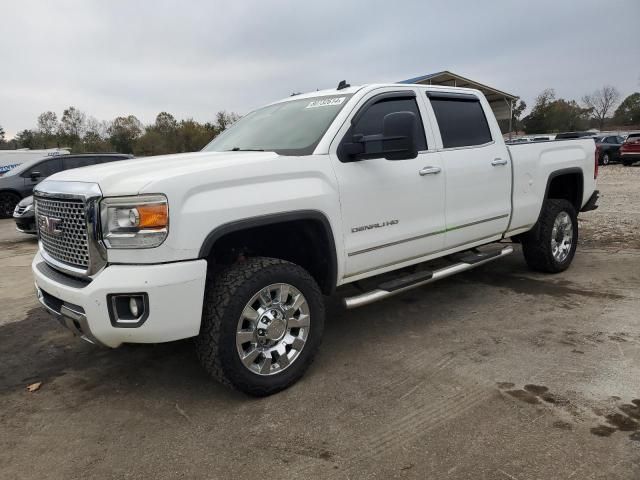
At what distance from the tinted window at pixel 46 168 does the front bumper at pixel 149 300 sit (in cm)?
1095

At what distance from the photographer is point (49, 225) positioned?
3158mm

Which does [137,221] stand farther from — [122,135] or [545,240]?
[122,135]

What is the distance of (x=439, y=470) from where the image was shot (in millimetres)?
2389

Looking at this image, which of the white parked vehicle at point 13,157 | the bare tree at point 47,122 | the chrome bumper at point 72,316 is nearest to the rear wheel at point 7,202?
the white parked vehicle at point 13,157

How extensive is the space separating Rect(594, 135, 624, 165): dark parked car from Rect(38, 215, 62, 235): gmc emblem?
2759cm

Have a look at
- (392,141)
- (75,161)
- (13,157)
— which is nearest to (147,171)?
(392,141)

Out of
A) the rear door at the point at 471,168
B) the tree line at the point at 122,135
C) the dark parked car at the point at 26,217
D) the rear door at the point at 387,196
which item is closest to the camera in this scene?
the rear door at the point at 387,196

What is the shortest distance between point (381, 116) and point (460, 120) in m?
1.01

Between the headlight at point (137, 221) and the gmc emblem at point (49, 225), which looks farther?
the gmc emblem at point (49, 225)

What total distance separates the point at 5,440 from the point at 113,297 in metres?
1.08

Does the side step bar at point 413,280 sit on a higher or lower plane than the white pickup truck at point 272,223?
lower

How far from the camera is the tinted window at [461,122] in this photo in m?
4.34

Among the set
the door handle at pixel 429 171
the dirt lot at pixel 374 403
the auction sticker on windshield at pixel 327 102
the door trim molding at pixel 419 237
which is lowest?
the dirt lot at pixel 374 403

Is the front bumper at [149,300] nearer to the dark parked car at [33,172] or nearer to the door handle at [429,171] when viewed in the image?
the door handle at [429,171]
